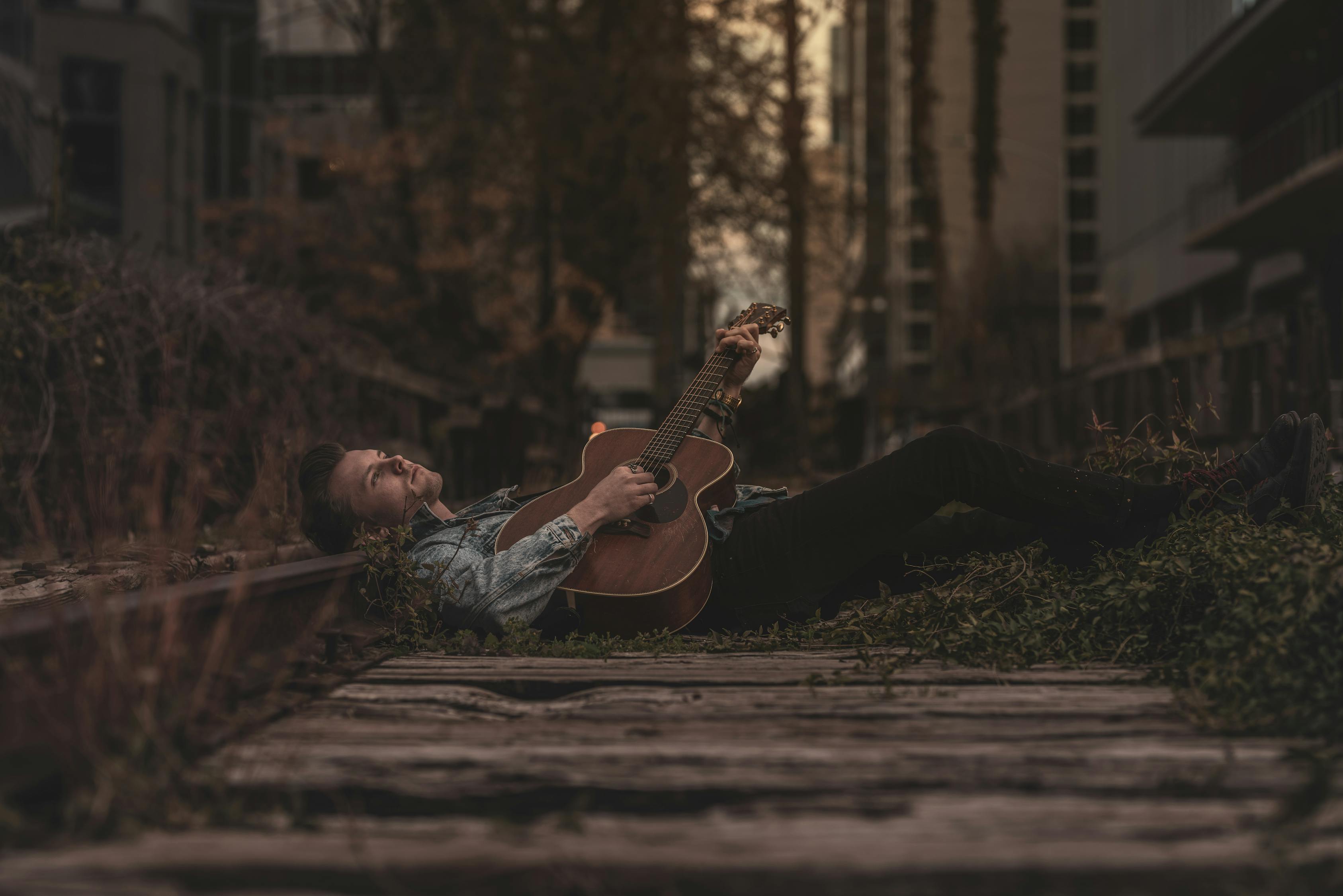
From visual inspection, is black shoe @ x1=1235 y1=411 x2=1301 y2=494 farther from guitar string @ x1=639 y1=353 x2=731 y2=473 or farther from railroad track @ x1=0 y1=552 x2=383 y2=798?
railroad track @ x1=0 y1=552 x2=383 y2=798

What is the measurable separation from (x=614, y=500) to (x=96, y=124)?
106 ft

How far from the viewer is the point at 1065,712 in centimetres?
285

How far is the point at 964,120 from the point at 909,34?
71.2 meters

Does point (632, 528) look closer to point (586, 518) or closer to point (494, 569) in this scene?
point (586, 518)

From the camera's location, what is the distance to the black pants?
4148 millimetres

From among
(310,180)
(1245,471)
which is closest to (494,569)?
(1245,471)

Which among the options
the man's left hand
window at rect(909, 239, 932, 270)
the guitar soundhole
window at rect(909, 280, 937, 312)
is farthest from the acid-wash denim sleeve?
window at rect(909, 280, 937, 312)

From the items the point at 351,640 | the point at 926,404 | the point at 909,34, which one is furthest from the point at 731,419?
the point at 926,404

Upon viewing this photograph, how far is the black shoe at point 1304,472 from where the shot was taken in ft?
12.3

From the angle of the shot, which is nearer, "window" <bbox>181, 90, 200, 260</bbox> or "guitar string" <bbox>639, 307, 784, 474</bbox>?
"guitar string" <bbox>639, 307, 784, 474</bbox>

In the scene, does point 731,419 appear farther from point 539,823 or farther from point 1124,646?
point 539,823

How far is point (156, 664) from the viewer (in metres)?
2.45

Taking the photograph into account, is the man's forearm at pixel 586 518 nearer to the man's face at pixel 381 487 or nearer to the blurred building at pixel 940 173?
the man's face at pixel 381 487

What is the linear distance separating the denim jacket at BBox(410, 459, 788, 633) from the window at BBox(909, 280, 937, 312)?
8457 cm
